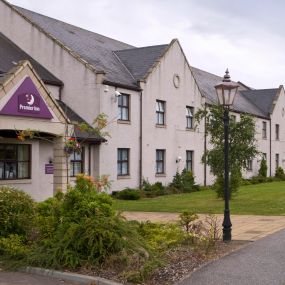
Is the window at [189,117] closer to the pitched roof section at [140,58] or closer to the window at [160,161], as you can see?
the window at [160,161]

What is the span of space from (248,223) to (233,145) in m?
7.45

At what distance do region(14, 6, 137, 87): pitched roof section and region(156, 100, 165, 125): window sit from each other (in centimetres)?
257

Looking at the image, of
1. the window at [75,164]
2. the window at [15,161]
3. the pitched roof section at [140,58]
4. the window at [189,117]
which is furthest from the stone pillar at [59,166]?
the window at [189,117]

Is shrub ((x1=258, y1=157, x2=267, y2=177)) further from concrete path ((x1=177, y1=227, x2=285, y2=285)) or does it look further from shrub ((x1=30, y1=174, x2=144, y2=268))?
shrub ((x1=30, y1=174, x2=144, y2=268))

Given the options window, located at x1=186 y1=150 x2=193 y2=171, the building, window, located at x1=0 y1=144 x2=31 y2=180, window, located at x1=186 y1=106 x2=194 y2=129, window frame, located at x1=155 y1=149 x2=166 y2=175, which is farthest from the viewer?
window, located at x1=186 y1=150 x2=193 y2=171

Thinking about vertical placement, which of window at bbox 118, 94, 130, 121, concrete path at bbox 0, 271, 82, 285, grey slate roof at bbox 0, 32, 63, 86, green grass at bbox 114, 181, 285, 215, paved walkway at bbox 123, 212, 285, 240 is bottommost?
concrete path at bbox 0, 271, 82, 285

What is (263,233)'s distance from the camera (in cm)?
1329

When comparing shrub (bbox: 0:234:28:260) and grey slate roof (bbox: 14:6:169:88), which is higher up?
grey slate roof (bbox: 14:6:169:88)

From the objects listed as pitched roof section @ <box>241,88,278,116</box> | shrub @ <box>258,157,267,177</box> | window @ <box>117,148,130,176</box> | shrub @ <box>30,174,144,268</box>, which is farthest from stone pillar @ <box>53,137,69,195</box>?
pitched roof section @ <box>241,88,278,116</box>

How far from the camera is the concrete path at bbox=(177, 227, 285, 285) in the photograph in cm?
810

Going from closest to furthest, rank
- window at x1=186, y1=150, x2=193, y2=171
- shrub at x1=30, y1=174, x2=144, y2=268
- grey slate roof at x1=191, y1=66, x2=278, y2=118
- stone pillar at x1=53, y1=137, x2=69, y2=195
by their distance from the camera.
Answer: shrub at x1=30, y1=174, x2=144, y2=268, stone pillar at x1=53, y1=137, x2=69, y2=195, window at x1=186, y1=150, x2=193, y2=171, grey slate roof at x1=191, y1=66, x2=278, y2=118

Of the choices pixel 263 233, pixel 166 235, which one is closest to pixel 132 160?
pixel 263 233

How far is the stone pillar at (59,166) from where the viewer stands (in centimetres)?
2197

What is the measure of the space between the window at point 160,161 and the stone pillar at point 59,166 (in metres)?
9.70
